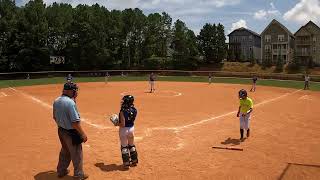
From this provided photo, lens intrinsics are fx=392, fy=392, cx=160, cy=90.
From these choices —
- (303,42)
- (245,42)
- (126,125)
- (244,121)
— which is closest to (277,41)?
(303,42)

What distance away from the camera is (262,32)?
3595 inches

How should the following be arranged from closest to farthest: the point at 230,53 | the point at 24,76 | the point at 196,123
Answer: the point at 196,123 < the point at 24,76 < the point at 230,53

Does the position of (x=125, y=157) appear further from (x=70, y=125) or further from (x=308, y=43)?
(x=308, y=43)

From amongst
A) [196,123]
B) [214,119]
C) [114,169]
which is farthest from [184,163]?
[214,119]

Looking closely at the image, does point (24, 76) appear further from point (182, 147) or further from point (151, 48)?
point (182, 147)

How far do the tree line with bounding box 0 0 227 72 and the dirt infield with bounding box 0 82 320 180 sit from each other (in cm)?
4750

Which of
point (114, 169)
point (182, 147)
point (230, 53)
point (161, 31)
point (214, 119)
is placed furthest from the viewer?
point (230, 53)

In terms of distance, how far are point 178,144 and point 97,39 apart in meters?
60.9

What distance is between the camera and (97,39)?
72.3 meters

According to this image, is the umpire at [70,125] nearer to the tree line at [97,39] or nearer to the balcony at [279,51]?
the tree line at [97,39]

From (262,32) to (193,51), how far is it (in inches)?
793

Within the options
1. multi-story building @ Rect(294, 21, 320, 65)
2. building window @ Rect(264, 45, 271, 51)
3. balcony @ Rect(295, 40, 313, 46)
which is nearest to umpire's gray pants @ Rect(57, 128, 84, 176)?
multi-story building @ Rect(294, 21, 320, 65)

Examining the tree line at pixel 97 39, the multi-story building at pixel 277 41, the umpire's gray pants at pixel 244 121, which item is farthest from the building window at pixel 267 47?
the umpire's gray pants at pixel 244 121

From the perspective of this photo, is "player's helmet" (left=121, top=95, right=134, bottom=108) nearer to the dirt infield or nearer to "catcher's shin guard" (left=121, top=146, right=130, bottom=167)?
"catcher's shin guard" (left=121, top=146, right=130, bottom=167)
